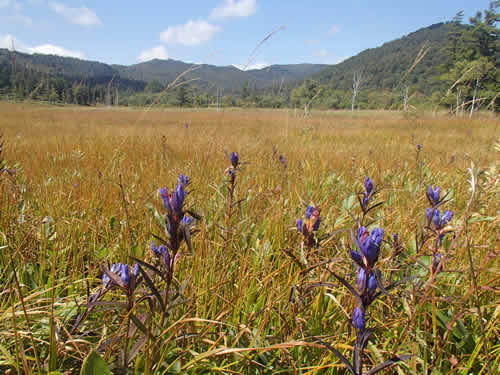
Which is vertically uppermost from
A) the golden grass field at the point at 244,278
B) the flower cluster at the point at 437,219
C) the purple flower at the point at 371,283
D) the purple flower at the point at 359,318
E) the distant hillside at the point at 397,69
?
the distant hillside at the point at 397,69

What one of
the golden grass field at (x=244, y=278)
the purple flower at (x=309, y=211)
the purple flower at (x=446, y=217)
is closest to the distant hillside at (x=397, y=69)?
the golden grass field at (x=244, y=278)

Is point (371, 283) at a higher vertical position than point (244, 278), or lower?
higher

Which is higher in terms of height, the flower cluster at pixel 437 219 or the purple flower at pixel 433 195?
the purple flower at pixel 433 195

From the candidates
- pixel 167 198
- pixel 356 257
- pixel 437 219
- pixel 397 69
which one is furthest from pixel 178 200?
pixel 397 69

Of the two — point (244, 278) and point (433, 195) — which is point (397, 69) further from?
point (244, 278)

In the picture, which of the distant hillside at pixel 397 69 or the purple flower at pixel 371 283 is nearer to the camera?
the purple flower at pixel 371 283

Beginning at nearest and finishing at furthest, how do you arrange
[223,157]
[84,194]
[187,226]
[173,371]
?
1. [187,226]
2. [173,371]
3. [84,194]
4. [223,157]

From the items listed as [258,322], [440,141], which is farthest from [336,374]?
[440,141]

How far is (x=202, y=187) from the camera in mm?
2340

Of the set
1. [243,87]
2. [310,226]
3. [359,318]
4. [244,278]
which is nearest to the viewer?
[359,318]

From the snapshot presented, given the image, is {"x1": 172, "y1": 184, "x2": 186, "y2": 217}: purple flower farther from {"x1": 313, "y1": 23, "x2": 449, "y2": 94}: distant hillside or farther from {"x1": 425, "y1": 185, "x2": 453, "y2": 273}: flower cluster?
{"x1": 313, "y1": 23, "x2": 449, "y2": 94}: distant hillside

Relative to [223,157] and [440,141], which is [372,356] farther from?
[440,141]

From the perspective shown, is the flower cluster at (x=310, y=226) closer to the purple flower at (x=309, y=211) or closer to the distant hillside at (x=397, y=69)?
the purple flower at (x=309, y=211)

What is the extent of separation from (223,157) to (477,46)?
4348 centimetres
